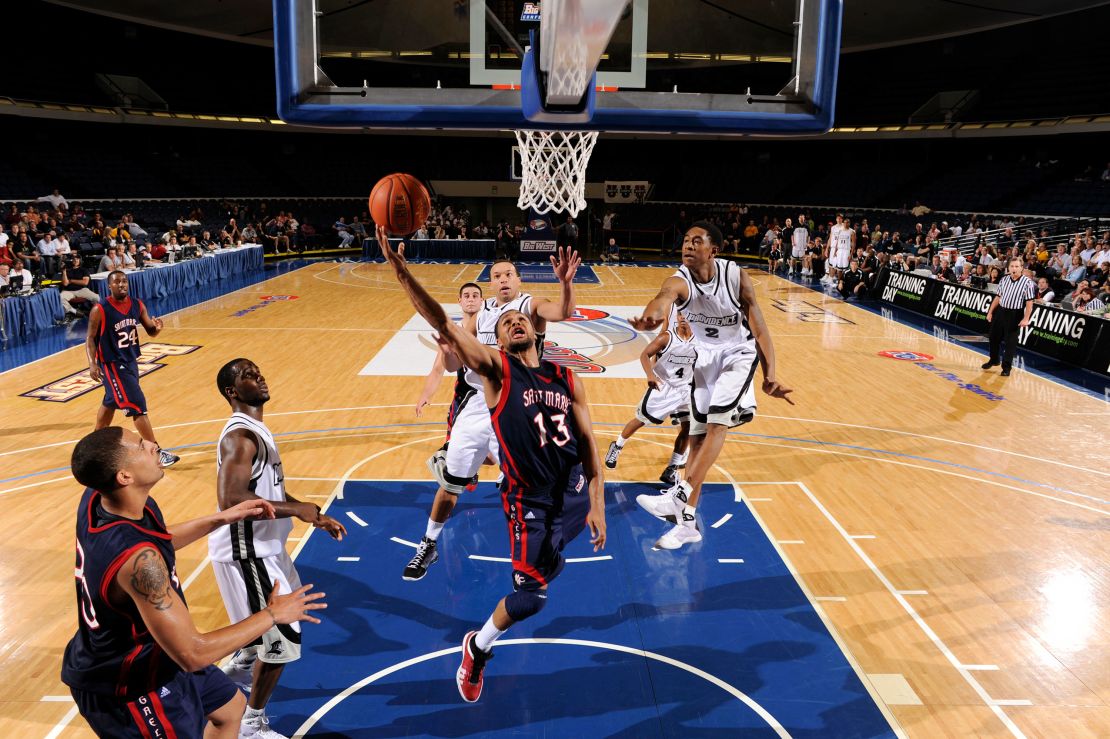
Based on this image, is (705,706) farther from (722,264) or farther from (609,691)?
(722,264)

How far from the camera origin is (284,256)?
26.6 meters

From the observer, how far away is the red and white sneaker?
405cm

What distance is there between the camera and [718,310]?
6094mm

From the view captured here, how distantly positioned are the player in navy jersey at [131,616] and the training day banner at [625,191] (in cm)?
3149

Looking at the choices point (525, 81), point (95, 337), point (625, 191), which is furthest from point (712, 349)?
point (625, 191)

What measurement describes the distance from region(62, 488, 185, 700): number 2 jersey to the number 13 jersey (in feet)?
13.8

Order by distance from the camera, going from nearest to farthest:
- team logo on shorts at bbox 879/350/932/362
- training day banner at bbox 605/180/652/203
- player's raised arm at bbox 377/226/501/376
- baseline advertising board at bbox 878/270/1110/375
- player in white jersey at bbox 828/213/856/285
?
player's raised arm at bbox 377/226/501/376, baseline advertising board at bbox 878/270/1110/375, team logo on shorts at bbox 879/350/932/362, player in white jersey at bbox 828/213/856/285, training day banner at bbox 605/180/652/203

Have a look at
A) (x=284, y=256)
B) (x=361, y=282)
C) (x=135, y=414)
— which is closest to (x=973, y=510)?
(x=135, y=414)

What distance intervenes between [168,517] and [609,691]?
405 centimetres

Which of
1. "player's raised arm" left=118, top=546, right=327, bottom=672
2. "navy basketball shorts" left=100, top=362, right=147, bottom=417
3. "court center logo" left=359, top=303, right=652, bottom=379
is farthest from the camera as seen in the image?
"court center logo" left=359, top=303, right=652, bottom=379

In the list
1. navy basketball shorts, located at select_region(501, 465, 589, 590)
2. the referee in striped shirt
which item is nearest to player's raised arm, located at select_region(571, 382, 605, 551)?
navy basketball shorts, located at select_region(501, 465, 589, 590)

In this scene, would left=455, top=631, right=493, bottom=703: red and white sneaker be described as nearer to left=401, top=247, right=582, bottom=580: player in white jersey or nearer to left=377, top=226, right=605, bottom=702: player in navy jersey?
left=377, top=226, right=605, bottom=702: player in navy jersey

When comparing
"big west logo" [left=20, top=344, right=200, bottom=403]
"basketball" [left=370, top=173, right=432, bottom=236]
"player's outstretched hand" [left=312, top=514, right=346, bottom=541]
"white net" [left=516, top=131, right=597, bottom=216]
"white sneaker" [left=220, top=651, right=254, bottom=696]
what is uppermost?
"white net" [left=516, top=131, right=597, bottom=216]

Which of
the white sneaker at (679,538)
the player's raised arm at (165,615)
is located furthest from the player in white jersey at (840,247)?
the player's raised arm at (165,615)
